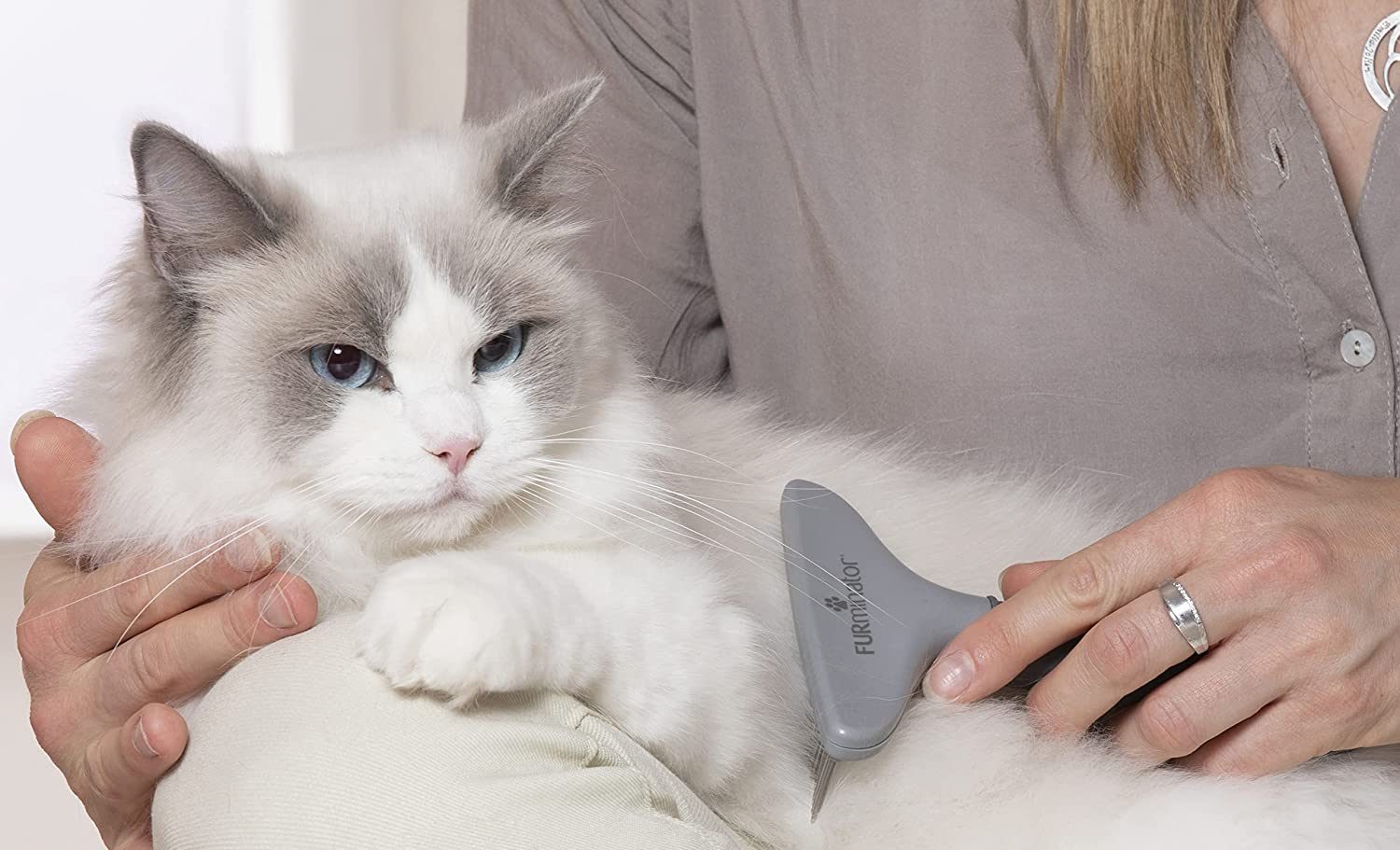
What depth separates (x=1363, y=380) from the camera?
4.55 ft

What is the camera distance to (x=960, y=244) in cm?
153

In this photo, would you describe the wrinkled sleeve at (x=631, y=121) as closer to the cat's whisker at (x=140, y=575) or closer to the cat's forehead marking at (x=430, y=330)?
the cat's forehead marking at (x=430, y=330)

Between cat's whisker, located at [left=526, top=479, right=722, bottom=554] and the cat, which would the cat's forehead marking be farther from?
cat's whisker, located at [left=526, top=479, right=722, bottom=554]

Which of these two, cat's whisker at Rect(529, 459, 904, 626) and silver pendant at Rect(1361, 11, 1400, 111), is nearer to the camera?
cat's whisker at Rect(529, 459, 904, 626)

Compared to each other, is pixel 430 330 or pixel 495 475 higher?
pixel 430 330

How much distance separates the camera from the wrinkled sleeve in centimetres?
170

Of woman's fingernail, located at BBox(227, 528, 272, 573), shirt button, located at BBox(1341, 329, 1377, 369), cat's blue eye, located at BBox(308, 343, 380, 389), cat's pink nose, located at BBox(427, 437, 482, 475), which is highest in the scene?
shirt button, located at BBox(1341, 329, 1377, 369)

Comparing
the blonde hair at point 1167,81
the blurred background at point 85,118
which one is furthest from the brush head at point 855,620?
the blurred background at point 85,118

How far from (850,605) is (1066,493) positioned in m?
0.52

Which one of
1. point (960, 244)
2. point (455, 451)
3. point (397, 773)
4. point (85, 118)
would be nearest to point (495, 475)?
point (455, 451)

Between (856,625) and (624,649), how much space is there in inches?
8.6

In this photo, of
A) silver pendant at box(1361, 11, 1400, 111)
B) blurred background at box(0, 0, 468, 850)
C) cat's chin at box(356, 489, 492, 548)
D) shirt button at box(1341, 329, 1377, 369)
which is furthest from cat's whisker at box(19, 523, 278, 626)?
silver pendant at box(1361, 11, 1400, 111)

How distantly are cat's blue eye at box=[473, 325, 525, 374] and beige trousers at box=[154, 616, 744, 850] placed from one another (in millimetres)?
261

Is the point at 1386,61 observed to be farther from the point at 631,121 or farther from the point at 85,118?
the point at 85,118
